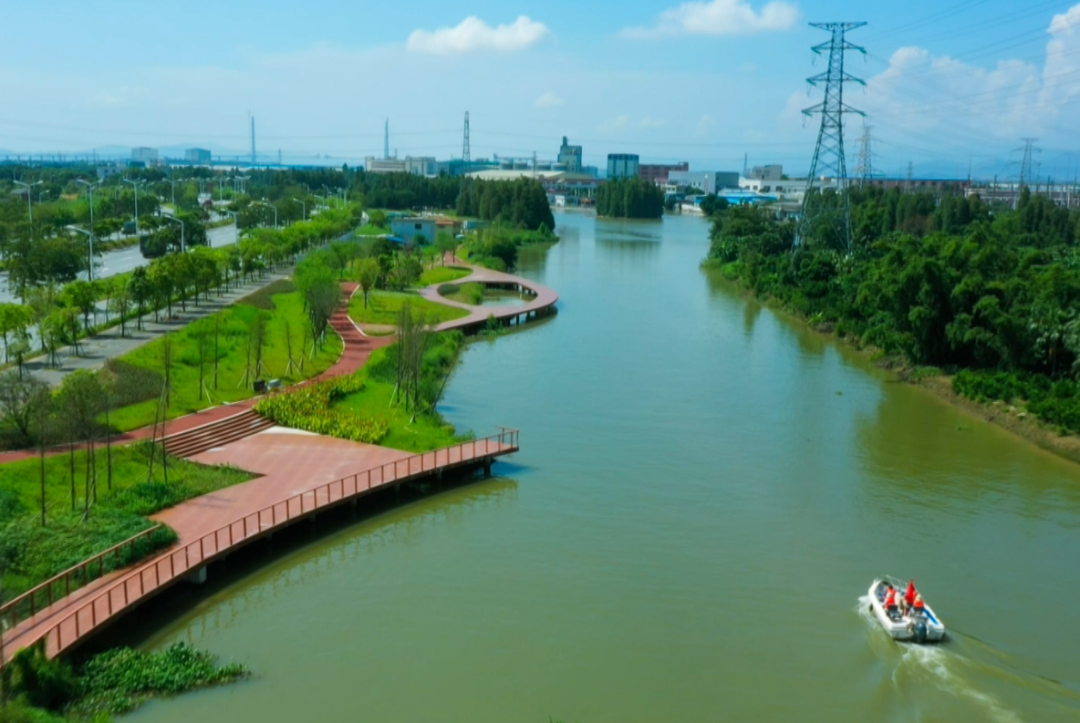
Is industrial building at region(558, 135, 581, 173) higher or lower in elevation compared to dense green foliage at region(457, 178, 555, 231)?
higher

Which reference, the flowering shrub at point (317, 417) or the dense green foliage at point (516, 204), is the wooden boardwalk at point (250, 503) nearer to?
the flowering shrub at point (317, 417)

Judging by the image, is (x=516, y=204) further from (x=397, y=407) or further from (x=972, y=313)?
(x=397, y=407)

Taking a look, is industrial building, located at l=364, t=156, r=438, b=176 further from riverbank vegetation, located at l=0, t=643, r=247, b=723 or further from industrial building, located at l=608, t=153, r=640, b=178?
riverbank vegetation, located at l=0, t=643, r=247, b=723

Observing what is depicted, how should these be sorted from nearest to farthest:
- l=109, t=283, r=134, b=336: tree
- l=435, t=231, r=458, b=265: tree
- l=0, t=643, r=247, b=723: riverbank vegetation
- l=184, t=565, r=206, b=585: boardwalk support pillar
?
l=0, t=643, r=247, b=723: riverbank vegetation
l=184, t=565, r=206, b=585: boardwalk support pillar
l=109, t=283, r=134, b=336: tree
l=435, t=231, r=458, b=265: tree

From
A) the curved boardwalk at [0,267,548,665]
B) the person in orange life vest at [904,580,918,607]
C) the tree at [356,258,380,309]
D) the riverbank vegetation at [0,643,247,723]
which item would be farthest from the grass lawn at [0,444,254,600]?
the tree at [356,258,380,309]

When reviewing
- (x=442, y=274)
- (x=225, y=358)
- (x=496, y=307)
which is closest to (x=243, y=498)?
(x=225, y=358)

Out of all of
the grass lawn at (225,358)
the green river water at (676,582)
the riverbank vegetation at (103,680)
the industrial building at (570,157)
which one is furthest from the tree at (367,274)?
the industrial building at (570,157)
